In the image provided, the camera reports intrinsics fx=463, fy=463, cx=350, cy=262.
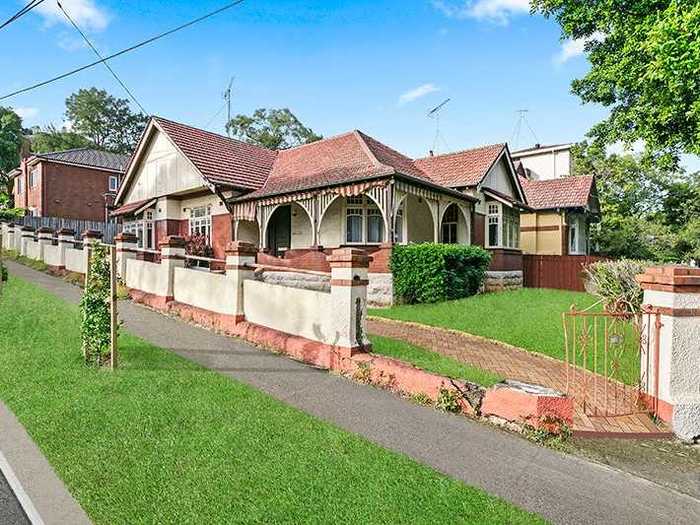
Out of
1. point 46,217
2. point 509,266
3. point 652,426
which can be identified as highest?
point 46,217

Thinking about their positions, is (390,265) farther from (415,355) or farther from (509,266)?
(509,266)

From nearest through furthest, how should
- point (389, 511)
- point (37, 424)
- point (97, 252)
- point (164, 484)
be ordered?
1. point (389, 511)
2. point (164, 484)
3. point (37, 424)
4. point (97, 252)

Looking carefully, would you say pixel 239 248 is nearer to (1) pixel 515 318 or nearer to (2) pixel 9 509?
(2) pixel 9 509

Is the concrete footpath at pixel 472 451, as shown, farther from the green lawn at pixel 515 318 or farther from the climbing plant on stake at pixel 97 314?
the green lawn at pixel 515 318

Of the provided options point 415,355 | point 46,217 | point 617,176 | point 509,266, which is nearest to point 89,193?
point 46,217

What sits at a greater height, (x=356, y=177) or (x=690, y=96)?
(x=690, y=96)

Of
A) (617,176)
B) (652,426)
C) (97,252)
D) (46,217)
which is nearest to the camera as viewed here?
(652,426)

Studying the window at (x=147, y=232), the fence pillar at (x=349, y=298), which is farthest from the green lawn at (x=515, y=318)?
the window at (x=147, y=232)

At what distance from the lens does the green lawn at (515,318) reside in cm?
836

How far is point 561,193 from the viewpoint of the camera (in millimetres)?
23938

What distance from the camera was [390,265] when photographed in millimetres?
12953

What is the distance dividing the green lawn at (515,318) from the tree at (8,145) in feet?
129

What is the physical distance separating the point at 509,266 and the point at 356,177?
312 inches

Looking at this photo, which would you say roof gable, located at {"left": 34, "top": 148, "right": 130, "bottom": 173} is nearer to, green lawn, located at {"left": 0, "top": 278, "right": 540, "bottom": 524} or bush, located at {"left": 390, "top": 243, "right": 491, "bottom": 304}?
bush, located at {"left": 390, "top": 243, "right": 491, "bottom": 304}
